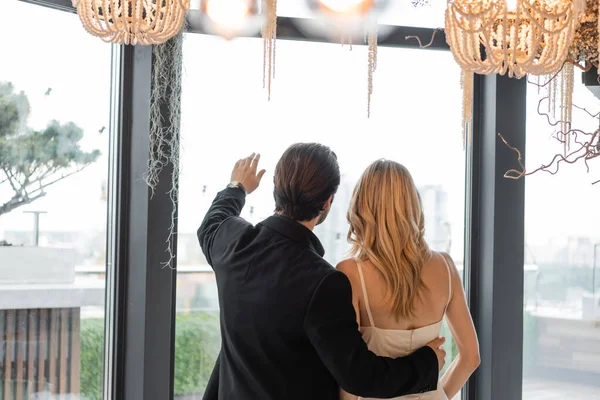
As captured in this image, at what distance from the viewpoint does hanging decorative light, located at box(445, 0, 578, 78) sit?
63.6 inches

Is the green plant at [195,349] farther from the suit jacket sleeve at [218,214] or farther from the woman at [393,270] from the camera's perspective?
the woman at [393,270]

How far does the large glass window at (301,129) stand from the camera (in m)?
2.58

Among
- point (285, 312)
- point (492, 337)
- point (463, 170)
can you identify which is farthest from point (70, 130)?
point (492, 337)

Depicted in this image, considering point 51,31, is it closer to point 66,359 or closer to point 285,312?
point 66,359

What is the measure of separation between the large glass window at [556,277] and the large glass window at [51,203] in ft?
5.60

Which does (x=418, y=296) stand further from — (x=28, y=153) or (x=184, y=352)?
(x=28, y=153)

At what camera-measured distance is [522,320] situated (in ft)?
9.23

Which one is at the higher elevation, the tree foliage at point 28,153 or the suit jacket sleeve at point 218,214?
the tree foliage at point 28,153

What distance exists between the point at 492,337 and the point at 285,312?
1521 millimetres

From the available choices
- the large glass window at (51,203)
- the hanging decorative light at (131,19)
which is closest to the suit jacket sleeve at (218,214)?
the hanging decorative light at (131,19)

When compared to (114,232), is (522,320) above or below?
below

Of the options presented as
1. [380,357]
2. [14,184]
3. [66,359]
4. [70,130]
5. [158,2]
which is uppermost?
[158,2]

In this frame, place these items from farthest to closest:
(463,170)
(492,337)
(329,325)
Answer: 1. (463,170)
2. (492,337)
3. (329,325)

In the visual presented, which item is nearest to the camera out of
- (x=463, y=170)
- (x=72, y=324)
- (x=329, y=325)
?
(x=329, y=325)
